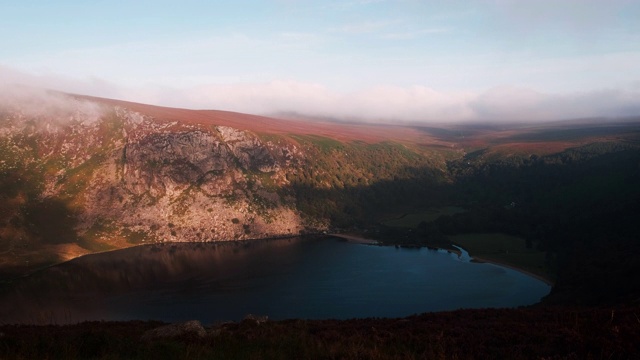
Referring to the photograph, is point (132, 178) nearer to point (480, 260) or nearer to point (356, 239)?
point (356, 239)

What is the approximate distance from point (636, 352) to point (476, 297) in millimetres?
55082

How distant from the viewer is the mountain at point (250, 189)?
298ft

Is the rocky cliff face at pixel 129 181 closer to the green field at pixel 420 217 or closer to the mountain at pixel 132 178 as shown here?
the mountain at pixel 132 178

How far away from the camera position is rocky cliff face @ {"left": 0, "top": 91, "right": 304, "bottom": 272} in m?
96.1

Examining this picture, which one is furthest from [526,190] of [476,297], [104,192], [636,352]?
[636,352]

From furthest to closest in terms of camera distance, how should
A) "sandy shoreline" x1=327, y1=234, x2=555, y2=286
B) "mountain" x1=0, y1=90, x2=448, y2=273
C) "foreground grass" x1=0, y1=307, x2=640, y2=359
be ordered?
1. "mountain" x1=0, y1=90, x2=448, y2=273
2. "sandy shoreline" x1=327, y1=234, x2=555, y2=286
3. "foreground grass" x1=0, y1=307, x2=640, y2=359

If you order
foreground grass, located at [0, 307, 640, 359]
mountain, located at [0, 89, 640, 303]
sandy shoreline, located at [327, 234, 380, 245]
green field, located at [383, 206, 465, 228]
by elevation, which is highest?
foreground grass, located at [0, 307, 640, 359]

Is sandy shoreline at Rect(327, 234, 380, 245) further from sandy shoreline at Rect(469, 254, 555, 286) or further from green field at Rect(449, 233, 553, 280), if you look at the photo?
sandy shoreline at Rect(469, 254, 555, 286)

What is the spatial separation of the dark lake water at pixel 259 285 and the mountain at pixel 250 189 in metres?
8.93

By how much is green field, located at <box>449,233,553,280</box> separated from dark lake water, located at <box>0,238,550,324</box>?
4263 millimetres

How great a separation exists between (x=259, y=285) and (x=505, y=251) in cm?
5099

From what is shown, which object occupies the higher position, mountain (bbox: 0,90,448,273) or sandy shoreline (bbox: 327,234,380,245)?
mountain (bbox: 0,90,448,273)

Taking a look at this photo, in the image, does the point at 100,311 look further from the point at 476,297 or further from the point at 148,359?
the point at 148,359

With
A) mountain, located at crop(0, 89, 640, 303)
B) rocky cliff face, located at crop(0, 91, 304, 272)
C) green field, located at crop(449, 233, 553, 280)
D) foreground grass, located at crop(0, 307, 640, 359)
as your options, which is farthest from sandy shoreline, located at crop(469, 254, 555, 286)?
foreground grass, located at crop(0, 307, 640, 359)
